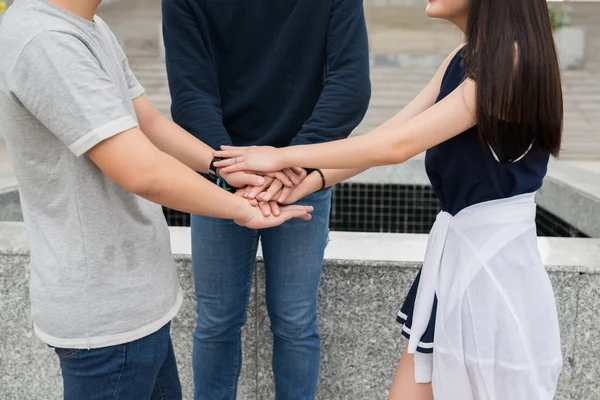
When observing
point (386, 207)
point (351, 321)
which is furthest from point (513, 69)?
point (386, 207)

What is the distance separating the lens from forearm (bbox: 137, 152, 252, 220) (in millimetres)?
1470

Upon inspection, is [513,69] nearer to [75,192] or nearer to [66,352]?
[75,192]

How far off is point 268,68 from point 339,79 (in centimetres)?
21

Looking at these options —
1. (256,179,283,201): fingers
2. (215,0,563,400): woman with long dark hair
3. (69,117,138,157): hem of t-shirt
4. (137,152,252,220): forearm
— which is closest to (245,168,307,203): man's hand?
(256,179,283,201): fingers

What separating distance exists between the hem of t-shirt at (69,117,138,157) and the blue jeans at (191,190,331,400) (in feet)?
2.74

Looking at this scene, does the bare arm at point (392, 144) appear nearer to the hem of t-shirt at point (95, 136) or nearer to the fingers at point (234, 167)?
the fingers at point (234, 167)

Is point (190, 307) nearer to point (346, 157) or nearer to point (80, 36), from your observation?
point (346, 157)

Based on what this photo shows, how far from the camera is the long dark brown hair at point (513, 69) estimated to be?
1.70m

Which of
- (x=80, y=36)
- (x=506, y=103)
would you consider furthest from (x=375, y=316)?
(x=80, y=36)

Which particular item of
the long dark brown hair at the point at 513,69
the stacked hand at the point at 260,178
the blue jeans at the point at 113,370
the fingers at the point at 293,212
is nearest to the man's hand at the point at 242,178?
the stacked hand at the point at 260,178

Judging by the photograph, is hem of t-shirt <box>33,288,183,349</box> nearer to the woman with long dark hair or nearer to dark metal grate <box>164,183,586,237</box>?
the woman with long dark hair

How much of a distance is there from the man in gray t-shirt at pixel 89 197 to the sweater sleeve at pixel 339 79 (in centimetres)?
46

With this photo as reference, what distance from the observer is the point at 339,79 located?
2.12 metres

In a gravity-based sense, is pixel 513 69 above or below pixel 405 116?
above
